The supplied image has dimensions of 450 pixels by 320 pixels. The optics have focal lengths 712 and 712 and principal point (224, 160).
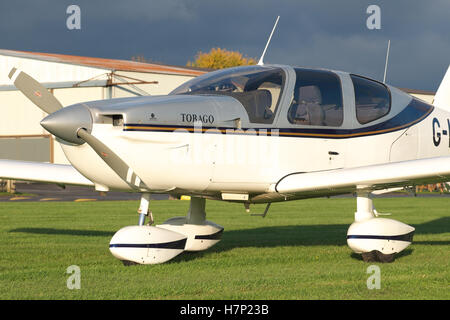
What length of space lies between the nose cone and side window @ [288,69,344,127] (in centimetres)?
274

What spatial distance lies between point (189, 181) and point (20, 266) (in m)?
2.41

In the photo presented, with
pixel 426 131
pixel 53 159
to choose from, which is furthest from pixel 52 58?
pixel 426 131

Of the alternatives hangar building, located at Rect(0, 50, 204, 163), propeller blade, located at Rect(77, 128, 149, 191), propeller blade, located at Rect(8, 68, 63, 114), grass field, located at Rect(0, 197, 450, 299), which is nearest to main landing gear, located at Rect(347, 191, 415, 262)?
grass field, located at Rect(0, 197, 450, 299)

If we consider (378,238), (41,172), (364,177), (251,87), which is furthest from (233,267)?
(41,172)

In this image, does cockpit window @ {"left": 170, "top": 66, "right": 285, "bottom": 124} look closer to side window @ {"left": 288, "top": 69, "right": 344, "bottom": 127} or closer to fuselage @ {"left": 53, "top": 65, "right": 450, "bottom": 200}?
fuselage @ {"left": 53, "top": 65, "right": 450, "bottom": 200}

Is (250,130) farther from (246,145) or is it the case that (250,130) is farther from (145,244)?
(145,244)

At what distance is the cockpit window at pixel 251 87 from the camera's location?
905cm

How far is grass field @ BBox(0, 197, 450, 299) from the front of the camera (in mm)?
6922

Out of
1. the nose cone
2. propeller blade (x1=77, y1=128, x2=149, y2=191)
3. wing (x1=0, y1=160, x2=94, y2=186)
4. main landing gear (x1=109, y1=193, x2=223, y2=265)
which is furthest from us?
wing (x1=0, y1=160, x2=94, y2=186)

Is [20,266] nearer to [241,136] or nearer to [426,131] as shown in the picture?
[241,136]

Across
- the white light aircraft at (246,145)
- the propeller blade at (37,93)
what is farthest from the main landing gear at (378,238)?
the propeller blade at (37,93)

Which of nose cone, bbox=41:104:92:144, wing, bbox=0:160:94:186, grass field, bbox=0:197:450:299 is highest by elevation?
nose cone, bbox=41:104:92:144

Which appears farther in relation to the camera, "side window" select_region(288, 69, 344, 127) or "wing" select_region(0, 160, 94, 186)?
"wing" select_region(0, 160, 94, 186)

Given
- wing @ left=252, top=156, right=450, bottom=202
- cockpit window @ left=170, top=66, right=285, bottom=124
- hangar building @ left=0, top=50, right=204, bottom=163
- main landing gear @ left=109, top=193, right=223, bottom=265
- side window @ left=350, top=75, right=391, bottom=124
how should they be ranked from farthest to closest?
1. hangar building @ left=0, top=50, right=204, bottom=163
2. side window @ left=350, top=75, right=391, bottom=124
3. cockpit window @ left=170, top=66, right=285, bottom=124
4. wing @ left=252, top=156, right=450, bottom=202
5. main landing gear @ left=109, top=193, right=223, bottom=265
